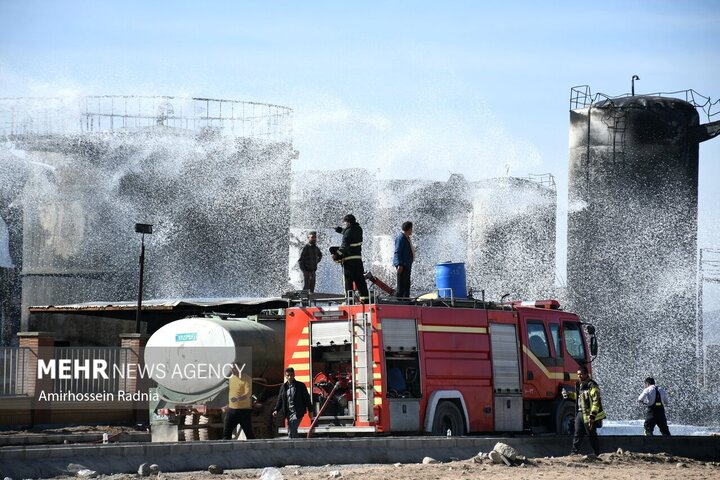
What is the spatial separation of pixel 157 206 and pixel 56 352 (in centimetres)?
3762

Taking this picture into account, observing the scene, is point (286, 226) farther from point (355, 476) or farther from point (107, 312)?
point (355, 476)

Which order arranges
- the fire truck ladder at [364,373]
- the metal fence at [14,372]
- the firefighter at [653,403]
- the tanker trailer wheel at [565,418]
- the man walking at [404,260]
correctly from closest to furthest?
1. the fire truck ladder at [364,373]
2. the man walking at [404,260]
3. the tanker trailer wheel at [565,418]
4. the firefighter at [653,403]
5. the metal fence at [14,372]

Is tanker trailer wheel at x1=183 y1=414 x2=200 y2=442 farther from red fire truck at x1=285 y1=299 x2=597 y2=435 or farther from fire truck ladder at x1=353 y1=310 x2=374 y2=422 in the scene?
fire truck ladder at x1=353 y1=310 x2=374 y2=422

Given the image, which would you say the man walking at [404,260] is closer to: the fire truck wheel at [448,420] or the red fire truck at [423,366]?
the red fire truck at [423,366]

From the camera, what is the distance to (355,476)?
578 inches

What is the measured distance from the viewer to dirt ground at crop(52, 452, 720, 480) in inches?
575

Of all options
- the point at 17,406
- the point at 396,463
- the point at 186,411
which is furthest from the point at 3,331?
the point at 396,463

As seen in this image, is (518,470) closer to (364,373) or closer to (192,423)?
(364,373)

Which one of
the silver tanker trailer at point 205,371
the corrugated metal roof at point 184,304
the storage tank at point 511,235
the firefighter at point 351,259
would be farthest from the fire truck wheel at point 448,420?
the storage tank at point 511,235

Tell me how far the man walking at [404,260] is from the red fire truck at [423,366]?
0.79 m

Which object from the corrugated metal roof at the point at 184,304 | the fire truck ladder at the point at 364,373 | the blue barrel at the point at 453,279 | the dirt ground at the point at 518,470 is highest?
the blue barrel at the point at 453,279

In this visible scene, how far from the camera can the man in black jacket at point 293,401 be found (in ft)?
59.8

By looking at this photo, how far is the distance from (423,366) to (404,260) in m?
2.30

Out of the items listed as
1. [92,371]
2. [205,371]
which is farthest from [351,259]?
[92,371]
